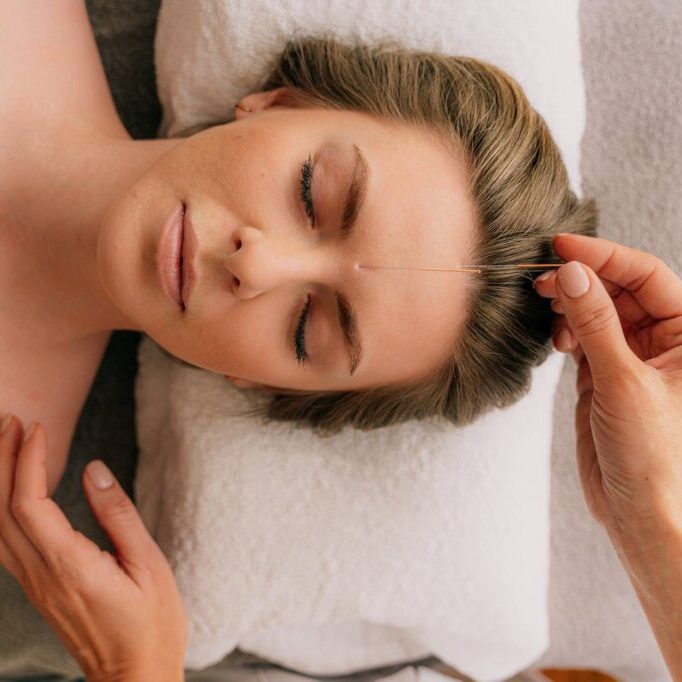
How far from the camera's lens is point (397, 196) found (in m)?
1.05

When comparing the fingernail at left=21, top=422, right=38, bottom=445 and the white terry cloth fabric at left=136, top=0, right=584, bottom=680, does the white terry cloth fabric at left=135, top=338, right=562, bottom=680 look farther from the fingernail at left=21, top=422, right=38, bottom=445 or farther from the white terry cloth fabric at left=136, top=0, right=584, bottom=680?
the fingernail at left=21, top=422, right=38, bottom=445

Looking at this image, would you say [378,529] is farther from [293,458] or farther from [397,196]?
[397,196]

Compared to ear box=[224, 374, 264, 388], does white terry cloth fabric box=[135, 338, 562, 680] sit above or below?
below

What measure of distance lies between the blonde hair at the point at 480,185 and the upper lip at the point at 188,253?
0.32 meters

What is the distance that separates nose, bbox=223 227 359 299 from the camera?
3.33 ft

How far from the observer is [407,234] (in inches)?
40.9

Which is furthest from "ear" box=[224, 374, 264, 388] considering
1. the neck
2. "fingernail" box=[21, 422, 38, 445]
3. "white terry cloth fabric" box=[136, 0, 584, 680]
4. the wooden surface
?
the wooden surface

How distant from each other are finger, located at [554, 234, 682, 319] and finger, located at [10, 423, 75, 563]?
0.95 meters

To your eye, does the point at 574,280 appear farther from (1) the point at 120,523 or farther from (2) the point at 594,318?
(1) the point at 120,523

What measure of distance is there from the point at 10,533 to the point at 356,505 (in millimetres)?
629

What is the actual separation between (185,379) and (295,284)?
0.49 m

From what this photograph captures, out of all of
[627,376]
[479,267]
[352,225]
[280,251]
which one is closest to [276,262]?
[280,251]

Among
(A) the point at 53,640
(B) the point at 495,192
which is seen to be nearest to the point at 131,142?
(B) the point at 495,192

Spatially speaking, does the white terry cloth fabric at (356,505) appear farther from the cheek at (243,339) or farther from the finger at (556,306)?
the cheek at (243,339)
